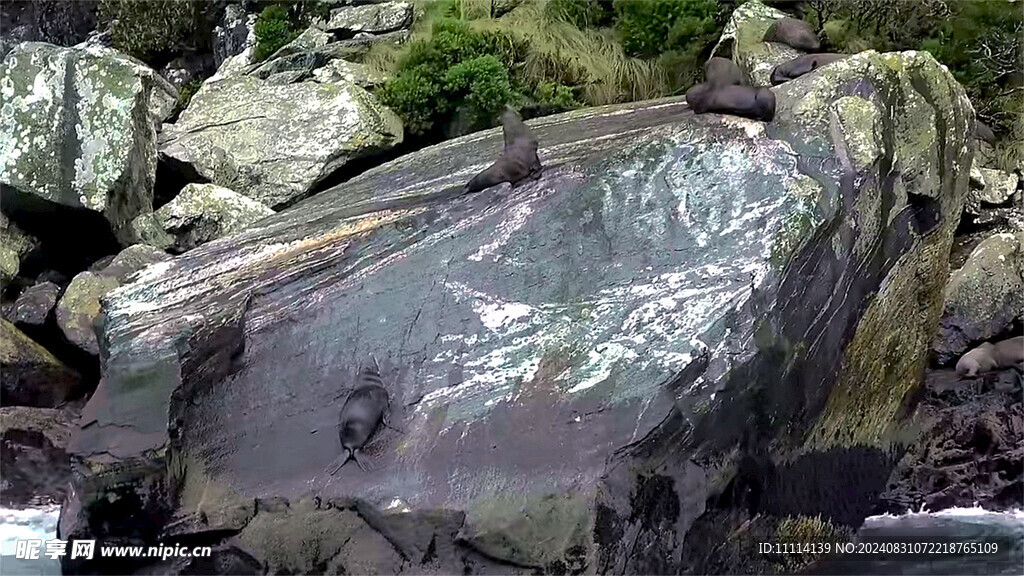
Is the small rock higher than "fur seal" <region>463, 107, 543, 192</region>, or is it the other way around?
"fur seal" <region>463, 107, 543, 192</region>

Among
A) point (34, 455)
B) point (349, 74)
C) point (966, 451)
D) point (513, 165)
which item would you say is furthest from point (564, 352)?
point (349, 74)

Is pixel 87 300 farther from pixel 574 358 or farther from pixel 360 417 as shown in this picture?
pixel 574 358

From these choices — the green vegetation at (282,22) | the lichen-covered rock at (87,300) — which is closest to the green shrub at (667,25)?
the green vegetation at (282,22)

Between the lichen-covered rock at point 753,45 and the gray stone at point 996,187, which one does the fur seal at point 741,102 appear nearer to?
the lichen-covered rock at point 753,45

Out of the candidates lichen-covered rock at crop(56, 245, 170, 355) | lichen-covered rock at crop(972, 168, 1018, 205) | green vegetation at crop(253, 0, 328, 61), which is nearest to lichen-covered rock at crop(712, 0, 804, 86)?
lichen-covered rock at crop(972, 168, 1018, 205)

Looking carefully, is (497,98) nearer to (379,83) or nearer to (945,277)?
(379,83)

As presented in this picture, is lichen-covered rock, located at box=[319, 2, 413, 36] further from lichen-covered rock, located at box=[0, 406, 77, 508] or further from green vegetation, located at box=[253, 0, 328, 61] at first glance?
lichen-covered rock, located at box=[0, 406, 77, 508]
